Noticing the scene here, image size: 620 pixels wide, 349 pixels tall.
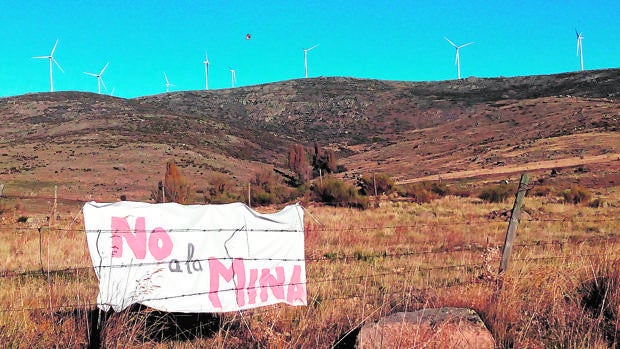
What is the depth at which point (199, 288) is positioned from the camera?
5086 millimetres

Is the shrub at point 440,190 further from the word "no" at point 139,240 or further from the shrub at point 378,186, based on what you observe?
the word "no" at point 139,240

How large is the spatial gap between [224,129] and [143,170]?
36.3m

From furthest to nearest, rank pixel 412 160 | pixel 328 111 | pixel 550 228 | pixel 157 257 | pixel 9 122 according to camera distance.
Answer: pixel 328 111, pixel 9 122, pixel 412 160, pixel 550 228, pixel 157 257

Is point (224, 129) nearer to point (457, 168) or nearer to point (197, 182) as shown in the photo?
point (197, 182)

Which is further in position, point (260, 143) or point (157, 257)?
point (260, 143)

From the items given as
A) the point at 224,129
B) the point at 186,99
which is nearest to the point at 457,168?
the point at 224,129

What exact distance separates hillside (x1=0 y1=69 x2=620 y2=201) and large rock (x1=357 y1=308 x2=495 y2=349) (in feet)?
109

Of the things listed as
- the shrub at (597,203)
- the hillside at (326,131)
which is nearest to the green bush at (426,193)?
the shrub at (597,203)

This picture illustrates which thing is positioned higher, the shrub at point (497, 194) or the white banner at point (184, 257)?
the shrub at point (497, 194)

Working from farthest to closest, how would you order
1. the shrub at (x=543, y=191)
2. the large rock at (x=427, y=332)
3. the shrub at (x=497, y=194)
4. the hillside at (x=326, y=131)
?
the hillside at (x=326, y=131) < the shrub at (x=543, y=191) < the shrub at (x=497, y=194) < the large rock at (x=427, y=332)

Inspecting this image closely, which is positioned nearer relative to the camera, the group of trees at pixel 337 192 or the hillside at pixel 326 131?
the group of trees at pixel 337 192

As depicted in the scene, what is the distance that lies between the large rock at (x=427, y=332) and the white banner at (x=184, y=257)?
38.9 inches

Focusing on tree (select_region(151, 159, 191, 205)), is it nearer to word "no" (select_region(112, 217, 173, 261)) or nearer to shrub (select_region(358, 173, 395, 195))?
shrub (select_region(358, 173, 395, 195))

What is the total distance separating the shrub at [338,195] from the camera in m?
26.8
